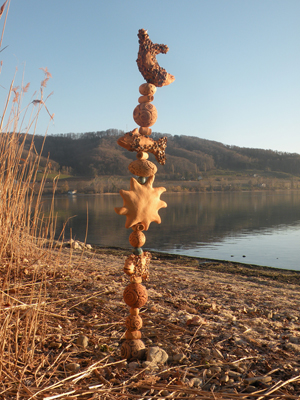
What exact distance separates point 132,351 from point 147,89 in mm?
1939

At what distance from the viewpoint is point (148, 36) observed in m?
2.50

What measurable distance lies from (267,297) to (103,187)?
174ft

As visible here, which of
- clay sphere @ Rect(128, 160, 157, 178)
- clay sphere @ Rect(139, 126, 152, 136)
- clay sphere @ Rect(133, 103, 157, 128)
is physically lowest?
clay sphere @ Rect(128, 160, 157, 178)

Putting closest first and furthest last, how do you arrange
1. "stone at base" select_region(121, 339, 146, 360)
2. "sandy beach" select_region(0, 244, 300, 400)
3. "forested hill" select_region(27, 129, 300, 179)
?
"sandy beach" select_region(0, 244, 300, 400), "stone at base" select_region(121, 339, 146, 360), "forested hill" select_region(27, 129, 300, 179)

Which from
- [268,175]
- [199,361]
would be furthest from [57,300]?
[268,175]

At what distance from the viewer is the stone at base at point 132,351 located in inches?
90.4

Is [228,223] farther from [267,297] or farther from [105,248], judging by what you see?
[267,297]

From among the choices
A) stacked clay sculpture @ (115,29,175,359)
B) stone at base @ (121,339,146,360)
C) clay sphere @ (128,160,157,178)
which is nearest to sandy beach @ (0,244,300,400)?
stone at base @ (121,339,146,360)

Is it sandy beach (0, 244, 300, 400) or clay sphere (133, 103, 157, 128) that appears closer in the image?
sandy beach (0, 244, 300, 400)

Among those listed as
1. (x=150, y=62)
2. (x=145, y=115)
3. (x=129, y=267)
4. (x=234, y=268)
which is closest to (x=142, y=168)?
(x=145, y=115)

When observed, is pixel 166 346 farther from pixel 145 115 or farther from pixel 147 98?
pixel 147 98

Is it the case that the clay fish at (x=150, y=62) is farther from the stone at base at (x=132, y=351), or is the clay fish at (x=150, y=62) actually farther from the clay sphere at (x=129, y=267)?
the stone at base at (x=132, y=351)

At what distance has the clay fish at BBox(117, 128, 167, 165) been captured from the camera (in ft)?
7.85

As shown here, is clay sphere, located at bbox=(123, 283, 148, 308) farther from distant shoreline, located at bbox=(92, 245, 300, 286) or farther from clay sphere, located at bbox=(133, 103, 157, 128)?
distant shoreline, located at bbox=(92, 245, 300, 286)
